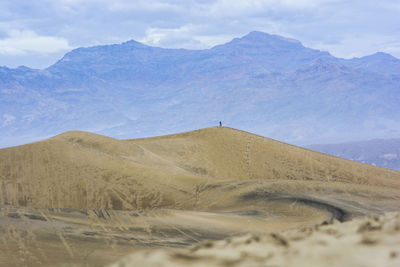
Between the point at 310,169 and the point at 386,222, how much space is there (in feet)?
90.8

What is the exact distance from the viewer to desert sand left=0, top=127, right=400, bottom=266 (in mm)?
3016

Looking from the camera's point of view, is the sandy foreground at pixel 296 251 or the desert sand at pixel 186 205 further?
the desert sand at pixel 186 205

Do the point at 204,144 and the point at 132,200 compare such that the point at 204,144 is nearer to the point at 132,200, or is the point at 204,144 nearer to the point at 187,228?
the point at 132,200

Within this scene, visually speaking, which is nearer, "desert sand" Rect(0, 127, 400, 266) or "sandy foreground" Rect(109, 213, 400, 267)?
"sandy foreground" Rect(109, 213, 400, 267)

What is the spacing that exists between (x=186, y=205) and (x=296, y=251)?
1485 centimetres

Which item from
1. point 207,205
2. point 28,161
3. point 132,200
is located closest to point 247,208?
point 207,205

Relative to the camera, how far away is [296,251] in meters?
2.85

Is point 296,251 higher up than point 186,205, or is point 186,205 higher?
point 296,251

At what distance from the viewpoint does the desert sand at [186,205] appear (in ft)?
9.89

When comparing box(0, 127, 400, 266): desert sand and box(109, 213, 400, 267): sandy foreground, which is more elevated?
box(109, 213, 400, 267): sandy foreground

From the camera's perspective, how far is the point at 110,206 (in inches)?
716

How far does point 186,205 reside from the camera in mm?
17516

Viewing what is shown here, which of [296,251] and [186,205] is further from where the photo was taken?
[186,205]

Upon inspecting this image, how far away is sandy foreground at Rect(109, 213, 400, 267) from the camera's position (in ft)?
8.67
